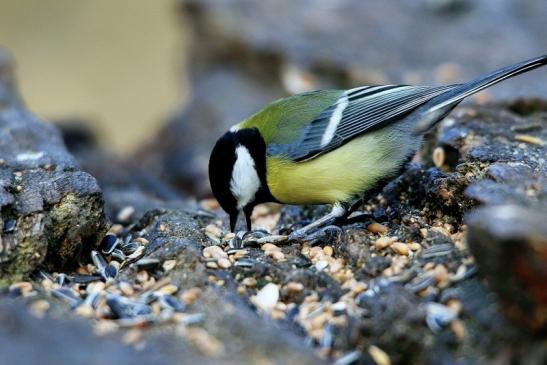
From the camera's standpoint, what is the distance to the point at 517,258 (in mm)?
1859

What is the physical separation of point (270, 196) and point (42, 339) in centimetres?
→ 155

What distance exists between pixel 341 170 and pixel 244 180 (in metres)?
0.45

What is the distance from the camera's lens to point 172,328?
85.9 inches

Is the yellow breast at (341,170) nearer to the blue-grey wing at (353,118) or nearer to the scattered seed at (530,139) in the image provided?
the blue-grey wing at (353,118)

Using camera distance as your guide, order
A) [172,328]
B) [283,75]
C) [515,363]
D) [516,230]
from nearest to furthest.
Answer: [516,230] < [515,363] < [172,328] < [283,75]

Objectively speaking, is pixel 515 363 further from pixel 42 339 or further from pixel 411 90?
pixel 411 90

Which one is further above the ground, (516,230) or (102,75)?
(516,230)

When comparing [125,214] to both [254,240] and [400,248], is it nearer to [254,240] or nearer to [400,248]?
[254,240]

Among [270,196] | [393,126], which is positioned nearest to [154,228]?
[270,196]

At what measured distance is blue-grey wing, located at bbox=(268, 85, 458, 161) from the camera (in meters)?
3.27

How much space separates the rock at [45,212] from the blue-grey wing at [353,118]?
0.88m

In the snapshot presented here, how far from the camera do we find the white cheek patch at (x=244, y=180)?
3.32 meters

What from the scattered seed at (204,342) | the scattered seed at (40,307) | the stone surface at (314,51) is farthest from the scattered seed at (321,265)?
the stone surface at (314,51)

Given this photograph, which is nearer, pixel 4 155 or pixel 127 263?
pixel 127 263
